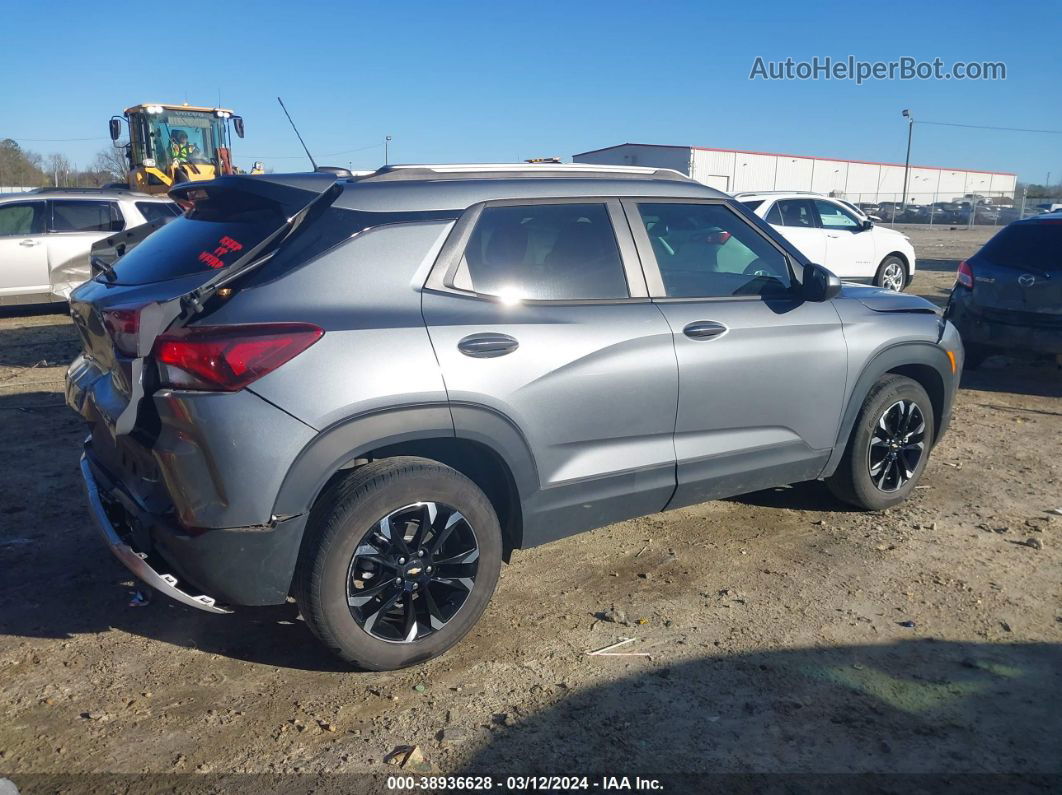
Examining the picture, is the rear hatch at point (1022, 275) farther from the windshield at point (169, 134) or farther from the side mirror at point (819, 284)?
the windshield at point (169, 134)

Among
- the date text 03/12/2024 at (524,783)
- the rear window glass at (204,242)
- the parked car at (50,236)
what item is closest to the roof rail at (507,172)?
the rear window glass at (204,242)

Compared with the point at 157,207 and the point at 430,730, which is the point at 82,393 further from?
the point at 157,207

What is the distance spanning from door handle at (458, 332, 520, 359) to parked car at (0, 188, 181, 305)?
997cm

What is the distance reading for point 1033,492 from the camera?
5367 mm

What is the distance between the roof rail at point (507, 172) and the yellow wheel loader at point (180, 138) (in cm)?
1588

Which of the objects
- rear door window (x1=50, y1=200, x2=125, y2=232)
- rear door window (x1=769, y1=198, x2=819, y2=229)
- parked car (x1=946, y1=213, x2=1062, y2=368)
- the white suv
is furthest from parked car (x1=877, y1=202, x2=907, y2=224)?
rear door window (x1=50, y1=200, x2=125, y2=232)

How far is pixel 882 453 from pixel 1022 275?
4.06 metres

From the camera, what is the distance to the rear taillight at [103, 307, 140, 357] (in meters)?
3.28

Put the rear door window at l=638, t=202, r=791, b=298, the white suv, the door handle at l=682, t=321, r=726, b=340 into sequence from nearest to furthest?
1. the door handle at l=682, t=321, r=726, b=340
2. the rear door window at l=638, t=202, r=791, b=298
3. the white suv

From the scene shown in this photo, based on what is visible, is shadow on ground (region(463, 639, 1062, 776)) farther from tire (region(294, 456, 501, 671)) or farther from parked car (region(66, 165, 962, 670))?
parked car (region(66, 165, 962, 670))

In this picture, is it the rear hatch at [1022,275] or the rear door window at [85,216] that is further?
the rear door window at [85,216]

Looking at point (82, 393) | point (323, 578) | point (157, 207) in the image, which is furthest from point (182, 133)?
point (323, 578)

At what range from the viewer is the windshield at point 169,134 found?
61.5 ft

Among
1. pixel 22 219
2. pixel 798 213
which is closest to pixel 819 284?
pixel 798 213
